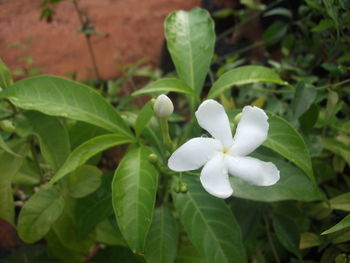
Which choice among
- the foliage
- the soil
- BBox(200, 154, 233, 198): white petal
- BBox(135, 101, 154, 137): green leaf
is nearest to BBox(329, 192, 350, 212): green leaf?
the foliage

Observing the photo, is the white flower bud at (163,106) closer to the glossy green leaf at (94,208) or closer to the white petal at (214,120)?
the white petal at (214,120)

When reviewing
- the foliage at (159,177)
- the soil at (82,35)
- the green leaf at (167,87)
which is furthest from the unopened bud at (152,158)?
the soil at (82,35)

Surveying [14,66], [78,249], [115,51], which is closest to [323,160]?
[78,249]

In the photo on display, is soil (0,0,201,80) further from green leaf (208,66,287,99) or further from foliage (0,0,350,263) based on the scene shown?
green leaf (208,66,287,99)

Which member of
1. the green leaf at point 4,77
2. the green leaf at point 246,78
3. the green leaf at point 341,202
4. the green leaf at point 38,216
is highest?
the green leaf at point 4,77

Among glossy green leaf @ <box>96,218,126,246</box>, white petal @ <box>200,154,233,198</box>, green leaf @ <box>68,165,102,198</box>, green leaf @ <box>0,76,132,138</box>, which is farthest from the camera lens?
glossy green leaf @ <box>96,218,126,246</box>

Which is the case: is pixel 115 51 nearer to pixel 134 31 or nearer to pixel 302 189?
pixel 134 31
